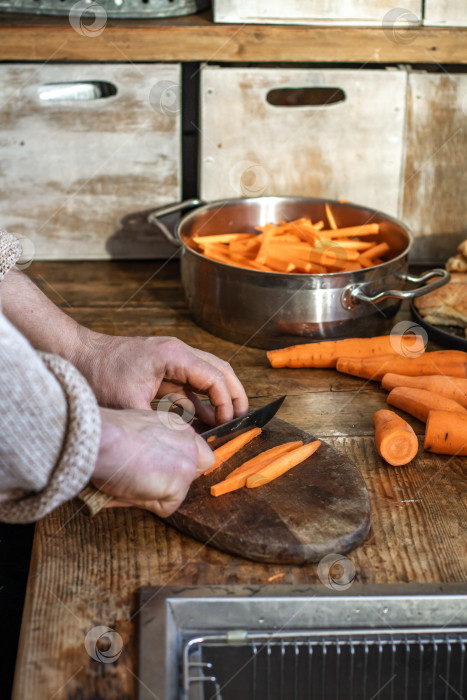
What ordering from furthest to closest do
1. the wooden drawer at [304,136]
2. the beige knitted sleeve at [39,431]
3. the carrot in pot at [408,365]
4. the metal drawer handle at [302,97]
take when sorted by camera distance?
the metal drawer handle at [302,97]
the wooden drawer at [304,136]
the carrot in pot at [408,365]
the beige knitted sleeve at [39,431]

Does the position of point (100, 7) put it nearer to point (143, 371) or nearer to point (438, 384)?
point (143, 371)

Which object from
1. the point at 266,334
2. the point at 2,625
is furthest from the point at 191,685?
the point at 266,334

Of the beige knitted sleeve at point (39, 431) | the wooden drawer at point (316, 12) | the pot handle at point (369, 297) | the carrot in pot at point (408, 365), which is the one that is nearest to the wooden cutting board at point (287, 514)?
the beige knitted sleeve at point (39, 431)

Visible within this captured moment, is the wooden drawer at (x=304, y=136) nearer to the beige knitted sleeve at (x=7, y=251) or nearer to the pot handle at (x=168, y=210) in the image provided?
the pot handle at (x=168, y=210)

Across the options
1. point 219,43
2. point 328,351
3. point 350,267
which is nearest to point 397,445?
point 328,351

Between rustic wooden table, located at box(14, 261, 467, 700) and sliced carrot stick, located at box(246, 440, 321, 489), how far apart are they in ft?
0.33

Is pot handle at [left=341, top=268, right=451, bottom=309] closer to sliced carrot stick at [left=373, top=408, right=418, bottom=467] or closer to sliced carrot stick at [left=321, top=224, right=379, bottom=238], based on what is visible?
sliced carrot stick at [left=321, top=224, right=379, bottom=238]

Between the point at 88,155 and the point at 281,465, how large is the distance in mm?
1133

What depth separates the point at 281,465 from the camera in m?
1.12

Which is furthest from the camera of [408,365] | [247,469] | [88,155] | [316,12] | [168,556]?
[88,155]

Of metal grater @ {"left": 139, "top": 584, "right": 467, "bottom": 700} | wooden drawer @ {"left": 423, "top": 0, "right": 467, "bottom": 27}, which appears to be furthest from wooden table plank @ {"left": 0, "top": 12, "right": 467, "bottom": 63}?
metal grater @ {"left": 139, "top": 584, "right": 467, "bottom": 700}

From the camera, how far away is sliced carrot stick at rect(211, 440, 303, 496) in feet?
3.52

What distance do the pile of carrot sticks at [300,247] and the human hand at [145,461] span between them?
722 mm

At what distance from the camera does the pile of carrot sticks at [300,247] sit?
5.47ft
